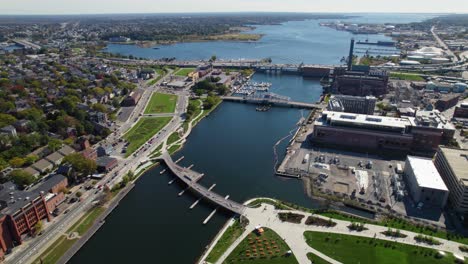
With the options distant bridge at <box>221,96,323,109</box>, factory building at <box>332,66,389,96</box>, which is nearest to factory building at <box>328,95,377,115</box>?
distant bridge at <box>221,96,323,109</box>

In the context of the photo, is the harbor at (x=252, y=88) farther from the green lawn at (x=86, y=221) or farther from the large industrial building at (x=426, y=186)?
the green lawn at (x=86, y=221)

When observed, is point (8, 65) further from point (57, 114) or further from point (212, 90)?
point (212, 90)

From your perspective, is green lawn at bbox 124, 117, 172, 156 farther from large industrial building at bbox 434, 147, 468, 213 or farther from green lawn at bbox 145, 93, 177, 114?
large industrial building at bbox 434, 147, 468, 213

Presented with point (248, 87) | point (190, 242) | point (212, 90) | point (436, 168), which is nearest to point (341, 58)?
point (248, 87)

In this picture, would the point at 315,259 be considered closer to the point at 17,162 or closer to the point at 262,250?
the point at 262,250

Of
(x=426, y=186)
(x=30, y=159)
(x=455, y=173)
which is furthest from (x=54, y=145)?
(x=455, y=173)

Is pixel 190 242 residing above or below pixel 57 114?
below
